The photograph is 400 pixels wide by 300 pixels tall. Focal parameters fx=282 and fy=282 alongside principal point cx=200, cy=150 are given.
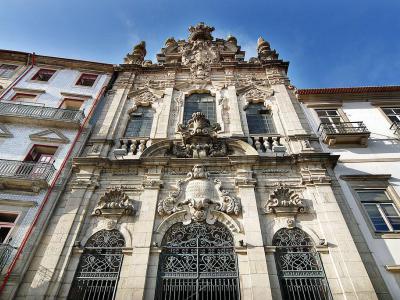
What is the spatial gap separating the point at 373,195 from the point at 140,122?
10.1m

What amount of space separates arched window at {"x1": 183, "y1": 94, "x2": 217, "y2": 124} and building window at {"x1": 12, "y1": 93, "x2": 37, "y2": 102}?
7.74 meters

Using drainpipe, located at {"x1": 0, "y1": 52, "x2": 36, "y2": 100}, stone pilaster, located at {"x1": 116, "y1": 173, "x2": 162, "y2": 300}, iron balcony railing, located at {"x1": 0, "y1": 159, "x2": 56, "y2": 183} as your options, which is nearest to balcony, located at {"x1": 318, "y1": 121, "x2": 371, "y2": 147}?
stone pilaster, located at {"x1": 116, "y1": 173, "x2": 162, "y2": 300}

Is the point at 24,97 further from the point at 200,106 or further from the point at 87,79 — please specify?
the point at 200,106

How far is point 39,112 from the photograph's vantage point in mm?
12867

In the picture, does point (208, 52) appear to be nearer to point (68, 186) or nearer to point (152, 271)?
point (68, 186)

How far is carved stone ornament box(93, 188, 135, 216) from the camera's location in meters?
9.27

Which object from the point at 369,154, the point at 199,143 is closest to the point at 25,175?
the point at 199,143

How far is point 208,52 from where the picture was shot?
18.3m

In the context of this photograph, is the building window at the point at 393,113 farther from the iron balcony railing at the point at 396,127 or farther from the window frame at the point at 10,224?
the window frame at the point at 10,224

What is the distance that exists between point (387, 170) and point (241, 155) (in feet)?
17.8

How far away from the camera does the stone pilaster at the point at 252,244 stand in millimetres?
7336

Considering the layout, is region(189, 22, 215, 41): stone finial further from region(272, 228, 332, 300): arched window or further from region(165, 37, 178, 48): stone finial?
region(272, 228, 332, 300): arched window

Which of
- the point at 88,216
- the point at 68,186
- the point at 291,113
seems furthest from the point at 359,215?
the point at 68,186

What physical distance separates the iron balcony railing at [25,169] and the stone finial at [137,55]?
932 cm
